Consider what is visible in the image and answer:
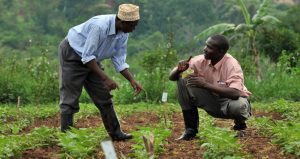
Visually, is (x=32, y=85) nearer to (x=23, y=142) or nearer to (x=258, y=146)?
(x=23, y=142)

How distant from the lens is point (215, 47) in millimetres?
5387

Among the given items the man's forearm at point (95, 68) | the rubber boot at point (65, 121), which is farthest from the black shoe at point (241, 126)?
the rubber boot at point (65, 121)

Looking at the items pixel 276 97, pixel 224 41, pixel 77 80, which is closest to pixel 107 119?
pixel 77 80

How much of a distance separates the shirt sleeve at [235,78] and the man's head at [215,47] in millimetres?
187

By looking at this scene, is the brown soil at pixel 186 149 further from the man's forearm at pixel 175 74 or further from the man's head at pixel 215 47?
the man's head at pixel 215 47

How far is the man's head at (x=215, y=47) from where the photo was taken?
538cm

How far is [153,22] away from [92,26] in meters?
30.9

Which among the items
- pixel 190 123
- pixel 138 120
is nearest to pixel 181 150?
pixel 190 123

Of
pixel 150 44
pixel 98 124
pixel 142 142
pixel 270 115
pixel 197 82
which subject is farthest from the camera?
pixel 150 44

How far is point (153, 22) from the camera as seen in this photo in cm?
3622

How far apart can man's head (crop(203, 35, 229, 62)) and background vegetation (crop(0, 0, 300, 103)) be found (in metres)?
5.38

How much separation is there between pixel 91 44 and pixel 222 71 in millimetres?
1271

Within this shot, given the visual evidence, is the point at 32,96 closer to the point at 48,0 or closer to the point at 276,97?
the point at 276,97

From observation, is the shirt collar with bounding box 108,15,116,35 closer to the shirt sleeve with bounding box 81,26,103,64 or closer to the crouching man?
the shirt sleeve with bounding box 81,26,103,64
